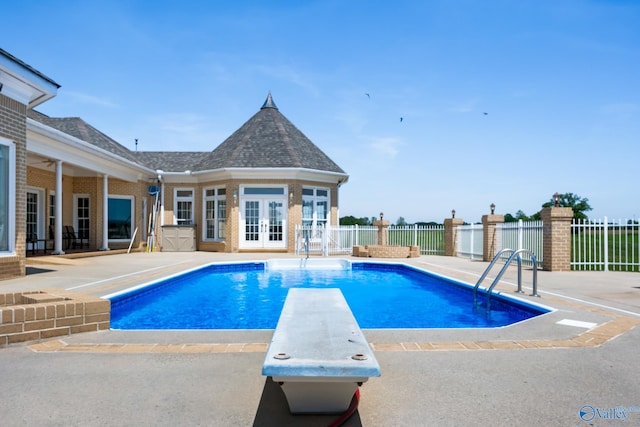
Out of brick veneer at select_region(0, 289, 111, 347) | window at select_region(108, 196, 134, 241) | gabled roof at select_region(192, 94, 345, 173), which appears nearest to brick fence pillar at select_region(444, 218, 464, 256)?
gabled roof at select_region(192, 94, 345, 173)

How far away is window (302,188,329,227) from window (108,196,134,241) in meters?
7.45

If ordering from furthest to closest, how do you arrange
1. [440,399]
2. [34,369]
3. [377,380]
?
[34,369] → [377,380] → [440,399]

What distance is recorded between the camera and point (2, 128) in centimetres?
833

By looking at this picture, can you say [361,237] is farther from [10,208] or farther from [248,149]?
[10,208]

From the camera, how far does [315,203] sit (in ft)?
60.7

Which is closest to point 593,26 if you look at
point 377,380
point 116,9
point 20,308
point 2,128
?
point 377,380

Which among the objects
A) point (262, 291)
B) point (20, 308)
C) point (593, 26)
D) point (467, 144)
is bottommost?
point (262, 291)

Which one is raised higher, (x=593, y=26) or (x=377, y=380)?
(x=593, y=26)

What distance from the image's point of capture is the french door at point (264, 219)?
58.3ft

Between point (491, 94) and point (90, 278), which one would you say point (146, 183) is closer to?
point (90, 278)

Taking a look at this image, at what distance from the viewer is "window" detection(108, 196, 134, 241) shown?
18219 mm

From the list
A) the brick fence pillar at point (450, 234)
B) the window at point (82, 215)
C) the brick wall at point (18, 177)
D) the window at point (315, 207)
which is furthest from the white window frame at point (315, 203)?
the brick wall at point (18, 177)

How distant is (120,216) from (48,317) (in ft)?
50.3

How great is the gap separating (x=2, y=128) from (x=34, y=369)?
7003 mm
